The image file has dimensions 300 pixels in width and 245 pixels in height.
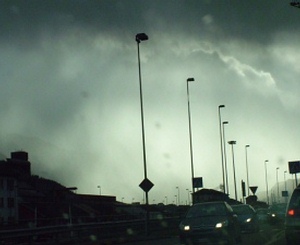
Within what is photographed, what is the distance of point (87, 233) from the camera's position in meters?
32.9

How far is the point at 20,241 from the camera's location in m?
30.9

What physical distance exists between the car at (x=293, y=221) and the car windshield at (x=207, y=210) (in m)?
3.99

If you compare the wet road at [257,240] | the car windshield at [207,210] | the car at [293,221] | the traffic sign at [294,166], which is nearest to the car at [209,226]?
the car windshield at [207,210]

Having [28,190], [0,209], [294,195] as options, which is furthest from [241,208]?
[28,190]

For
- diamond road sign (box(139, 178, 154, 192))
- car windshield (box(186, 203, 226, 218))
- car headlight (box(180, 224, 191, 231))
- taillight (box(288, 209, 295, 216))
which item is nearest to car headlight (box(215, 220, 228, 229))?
car windshield (box(186, 203, 226, 218))

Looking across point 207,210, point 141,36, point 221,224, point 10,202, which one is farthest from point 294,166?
point 10,202

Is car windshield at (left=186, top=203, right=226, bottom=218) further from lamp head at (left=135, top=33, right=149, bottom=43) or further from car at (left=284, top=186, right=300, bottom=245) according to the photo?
lamp head at (left=135, top=33, right=149, bottom=43)

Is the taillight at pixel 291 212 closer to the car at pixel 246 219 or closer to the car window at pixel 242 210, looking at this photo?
the car at pixel 246 219

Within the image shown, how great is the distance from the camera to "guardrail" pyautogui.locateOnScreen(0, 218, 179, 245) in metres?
26.5

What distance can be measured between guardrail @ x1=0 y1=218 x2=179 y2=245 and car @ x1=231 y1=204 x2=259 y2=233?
5049 millimetres

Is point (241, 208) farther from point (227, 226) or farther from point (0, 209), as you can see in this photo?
point (0, 209)

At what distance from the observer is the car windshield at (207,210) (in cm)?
1988

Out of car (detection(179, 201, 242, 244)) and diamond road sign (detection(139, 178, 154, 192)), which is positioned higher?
diamond road sign (detection(139, 178, 154, 192))

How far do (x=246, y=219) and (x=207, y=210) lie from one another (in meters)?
10.6
